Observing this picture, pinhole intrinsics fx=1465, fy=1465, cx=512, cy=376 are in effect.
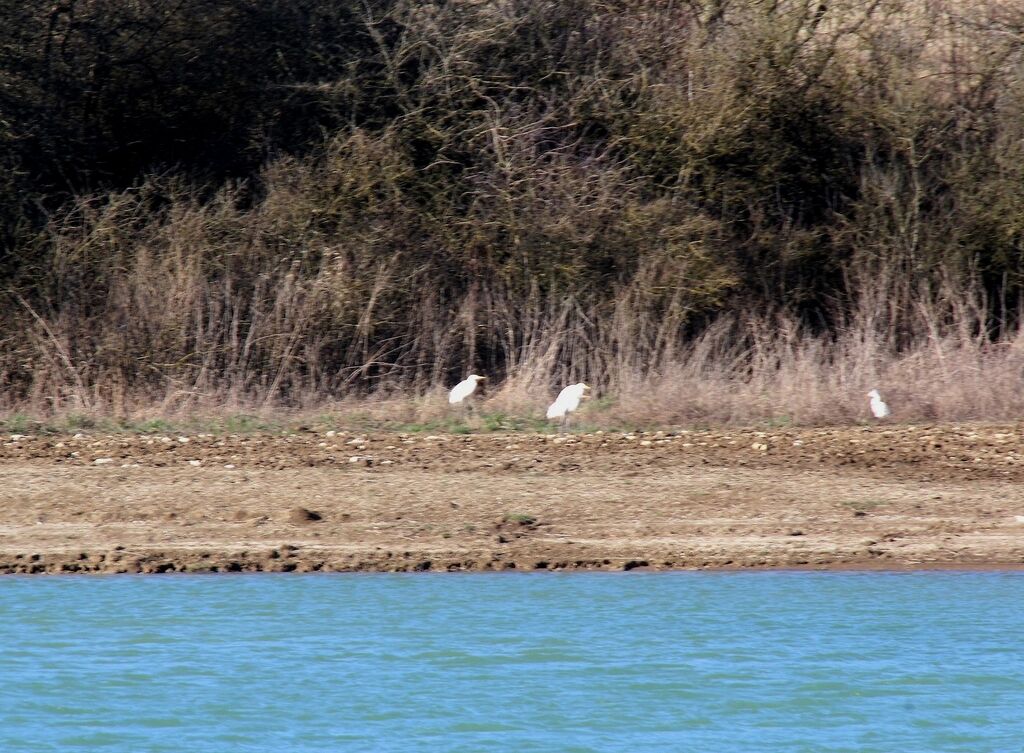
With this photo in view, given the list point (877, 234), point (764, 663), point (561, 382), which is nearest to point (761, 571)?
point (764, 663)

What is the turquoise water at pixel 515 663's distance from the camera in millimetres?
6645

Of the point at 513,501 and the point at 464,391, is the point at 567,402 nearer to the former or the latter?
the point at 464,391

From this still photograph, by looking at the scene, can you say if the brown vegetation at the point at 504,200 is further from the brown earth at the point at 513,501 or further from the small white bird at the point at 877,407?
the brown earth at the point at 513,501

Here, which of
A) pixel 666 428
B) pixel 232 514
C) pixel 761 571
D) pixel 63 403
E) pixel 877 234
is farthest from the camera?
pixel 877 234

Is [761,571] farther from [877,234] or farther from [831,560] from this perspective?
[877,234]

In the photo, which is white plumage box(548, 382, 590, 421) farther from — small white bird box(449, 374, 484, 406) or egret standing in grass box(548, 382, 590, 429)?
small white bird box(449, 374, 484, 406)

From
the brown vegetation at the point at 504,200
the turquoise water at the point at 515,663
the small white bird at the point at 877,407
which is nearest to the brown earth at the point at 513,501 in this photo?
the turquoise water at the point at 515,663

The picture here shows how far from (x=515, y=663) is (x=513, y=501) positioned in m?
2.95

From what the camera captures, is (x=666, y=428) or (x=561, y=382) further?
(x=561, y=382)

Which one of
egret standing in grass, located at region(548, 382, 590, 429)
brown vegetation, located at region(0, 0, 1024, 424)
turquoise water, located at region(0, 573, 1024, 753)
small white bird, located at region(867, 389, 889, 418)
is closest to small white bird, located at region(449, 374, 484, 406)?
brown vegetation, located at region(0, 0, 1024, 424)

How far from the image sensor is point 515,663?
7625mm

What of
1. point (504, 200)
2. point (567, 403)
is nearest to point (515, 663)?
point (567, 403)

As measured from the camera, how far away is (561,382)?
1502 centimetres

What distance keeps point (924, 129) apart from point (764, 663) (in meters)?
11.5
